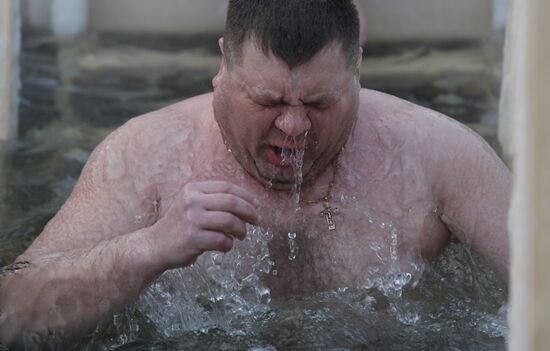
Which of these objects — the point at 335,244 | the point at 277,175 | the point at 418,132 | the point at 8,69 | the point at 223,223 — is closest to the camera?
the point at 223,223

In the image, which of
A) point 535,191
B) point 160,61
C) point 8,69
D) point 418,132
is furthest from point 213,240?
point 160,61

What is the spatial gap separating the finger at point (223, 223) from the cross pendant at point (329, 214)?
592 millimetres

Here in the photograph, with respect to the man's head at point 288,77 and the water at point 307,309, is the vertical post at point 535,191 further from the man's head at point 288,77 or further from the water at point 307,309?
the water at point 307,309

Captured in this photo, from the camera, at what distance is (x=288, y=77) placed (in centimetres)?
331

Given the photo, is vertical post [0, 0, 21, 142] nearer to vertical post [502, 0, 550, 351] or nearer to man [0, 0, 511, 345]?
man [0, 0, 511, 345]

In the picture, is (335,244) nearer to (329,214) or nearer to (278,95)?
(329,214)

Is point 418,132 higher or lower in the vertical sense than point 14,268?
higher

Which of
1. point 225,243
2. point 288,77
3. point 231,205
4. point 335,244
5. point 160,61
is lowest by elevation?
point 160,61

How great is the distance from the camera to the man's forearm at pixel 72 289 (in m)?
3.35

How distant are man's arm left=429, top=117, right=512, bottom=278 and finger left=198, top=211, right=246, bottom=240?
2.84 ft

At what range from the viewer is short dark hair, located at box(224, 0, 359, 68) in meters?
3.26

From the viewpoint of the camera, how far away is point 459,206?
365 cm

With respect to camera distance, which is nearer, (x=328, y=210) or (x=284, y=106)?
(x=284, y=106)

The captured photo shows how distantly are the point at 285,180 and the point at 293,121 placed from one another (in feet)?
0.99
